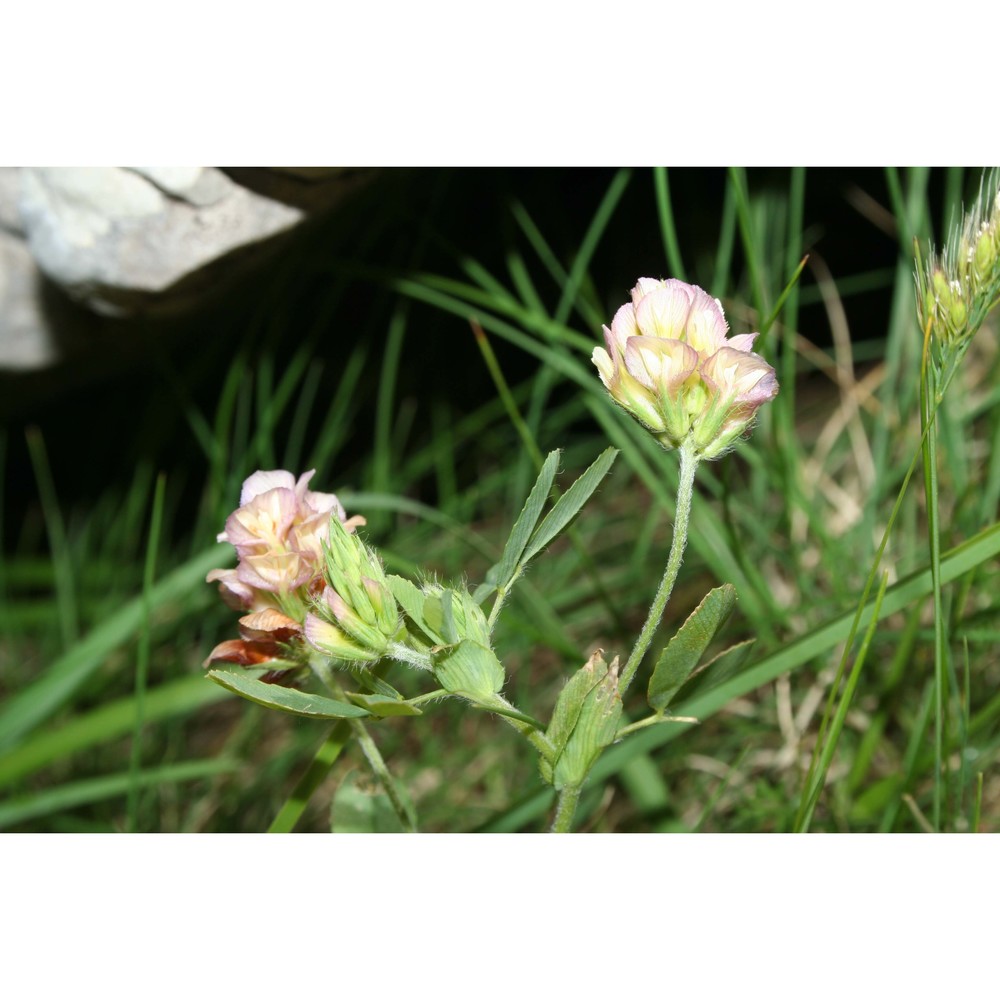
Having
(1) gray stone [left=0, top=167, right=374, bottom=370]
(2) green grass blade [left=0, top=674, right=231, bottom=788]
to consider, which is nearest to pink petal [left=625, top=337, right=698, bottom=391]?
(1) gray stone [left=0, top=167, right=374, bottom=370]

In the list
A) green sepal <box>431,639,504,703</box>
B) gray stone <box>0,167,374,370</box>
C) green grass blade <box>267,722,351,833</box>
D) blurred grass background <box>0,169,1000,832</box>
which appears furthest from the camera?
blurred grass background <box>0,169,1000,832</box>

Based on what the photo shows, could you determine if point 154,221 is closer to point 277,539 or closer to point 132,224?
point 132,224

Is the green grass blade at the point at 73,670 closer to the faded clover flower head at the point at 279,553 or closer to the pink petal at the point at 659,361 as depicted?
the faded clover flower head at the point at 279,553

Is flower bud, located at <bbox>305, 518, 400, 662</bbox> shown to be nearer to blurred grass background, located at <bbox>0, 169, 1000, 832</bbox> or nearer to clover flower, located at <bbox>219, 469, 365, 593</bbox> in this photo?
clover flower, located at <bbox>219, 469, 365, 593</bbox>

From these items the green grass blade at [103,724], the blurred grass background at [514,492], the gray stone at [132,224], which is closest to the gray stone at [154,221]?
the gray stone at [132,224]

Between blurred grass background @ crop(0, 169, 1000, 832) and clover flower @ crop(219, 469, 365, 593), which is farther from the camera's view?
blurred grass background @ crop(0, 169, 1000, 832)

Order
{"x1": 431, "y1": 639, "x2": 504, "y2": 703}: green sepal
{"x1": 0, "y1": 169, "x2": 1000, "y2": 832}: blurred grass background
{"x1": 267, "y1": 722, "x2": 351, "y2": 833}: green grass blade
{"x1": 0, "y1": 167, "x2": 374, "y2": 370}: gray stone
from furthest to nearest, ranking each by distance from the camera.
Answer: {"x1": 0, "y1": 169, "x2": 1000, "y2": 832}: blurred grass background
{"x1": 0, "y1": 167, "x2": 374, "y2": 370}: gray stone
{"x1": 267, "y1": 722, "x2": 351, "y2": 833}: green grass blade
{"x1": 431, "y1": 639, "x2": 504, "y2": 703}: green sepal

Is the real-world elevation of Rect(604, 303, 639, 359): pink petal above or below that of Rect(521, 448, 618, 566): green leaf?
above

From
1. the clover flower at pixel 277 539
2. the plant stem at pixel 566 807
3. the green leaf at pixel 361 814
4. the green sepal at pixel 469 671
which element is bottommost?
the green leaf at pixel 361 814
